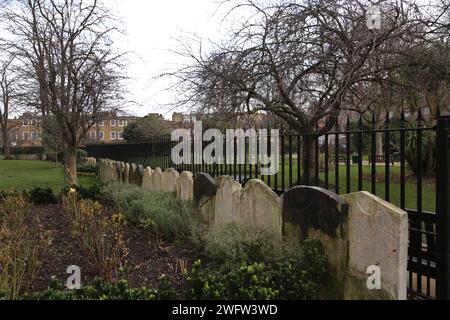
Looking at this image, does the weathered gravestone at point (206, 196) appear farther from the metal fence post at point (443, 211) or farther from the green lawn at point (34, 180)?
the green lawn at point (34, 180)

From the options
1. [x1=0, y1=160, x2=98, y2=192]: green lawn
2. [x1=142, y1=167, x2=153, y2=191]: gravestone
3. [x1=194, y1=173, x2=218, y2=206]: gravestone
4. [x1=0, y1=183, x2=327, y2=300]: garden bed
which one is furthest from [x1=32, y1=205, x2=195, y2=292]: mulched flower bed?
[x1=0, y1=160, x2=98, y2=192]: green lawn

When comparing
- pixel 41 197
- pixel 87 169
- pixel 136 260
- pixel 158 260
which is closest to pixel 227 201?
pixel 158 260

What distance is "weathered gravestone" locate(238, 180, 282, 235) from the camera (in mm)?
4219

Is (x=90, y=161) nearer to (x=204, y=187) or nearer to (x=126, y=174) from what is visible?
(x=126, y=174)

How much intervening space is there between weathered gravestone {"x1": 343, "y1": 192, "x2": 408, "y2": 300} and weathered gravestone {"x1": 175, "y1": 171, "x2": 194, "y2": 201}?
350 cm

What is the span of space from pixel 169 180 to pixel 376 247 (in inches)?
199

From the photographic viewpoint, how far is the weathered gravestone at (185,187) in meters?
6.43

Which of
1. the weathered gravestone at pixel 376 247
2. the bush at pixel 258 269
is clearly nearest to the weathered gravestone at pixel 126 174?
the bush at pixel 258 269

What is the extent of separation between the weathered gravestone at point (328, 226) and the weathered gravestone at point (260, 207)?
44 cm

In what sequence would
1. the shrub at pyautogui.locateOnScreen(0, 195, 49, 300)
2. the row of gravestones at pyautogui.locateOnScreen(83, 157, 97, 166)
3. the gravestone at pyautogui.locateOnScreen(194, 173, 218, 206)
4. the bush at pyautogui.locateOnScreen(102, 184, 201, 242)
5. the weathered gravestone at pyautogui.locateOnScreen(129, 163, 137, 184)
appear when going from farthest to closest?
the row of gravestones at pyautogui.locateOnScreen(83, 157, 97, 166) → the weathered gravestone at pyautogui.locateOnScreen(129, 163, 137, 184) → the gravestone at pyautogui.locateOnScreen(194, 173, 218, 206) → the bush at pyautogui.locateOnScreen(102, 184, 201, 242) → the shrub at pyautogui.locateOnScreen(0, 195, 49, 300)

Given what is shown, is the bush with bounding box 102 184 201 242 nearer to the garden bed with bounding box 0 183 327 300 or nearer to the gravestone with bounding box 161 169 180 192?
the garden bed with bounding box 0 183 327 300
